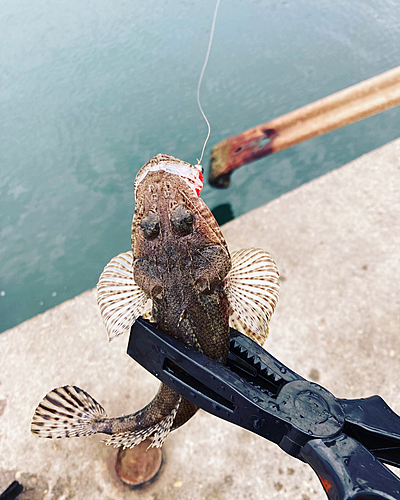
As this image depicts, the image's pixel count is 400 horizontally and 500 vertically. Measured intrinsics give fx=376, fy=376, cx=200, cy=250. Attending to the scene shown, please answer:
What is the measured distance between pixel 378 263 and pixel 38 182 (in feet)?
17.9

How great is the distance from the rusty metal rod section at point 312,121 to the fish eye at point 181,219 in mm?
3510

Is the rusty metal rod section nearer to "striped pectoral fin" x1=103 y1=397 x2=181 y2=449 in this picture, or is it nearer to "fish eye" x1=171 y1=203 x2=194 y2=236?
"fish eye" x1=171 y1=203 x2=194 y2=236

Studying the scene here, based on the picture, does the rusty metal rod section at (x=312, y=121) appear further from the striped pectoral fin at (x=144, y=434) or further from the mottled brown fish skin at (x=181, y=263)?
the striped pectoral fin at (x=144, y=434)

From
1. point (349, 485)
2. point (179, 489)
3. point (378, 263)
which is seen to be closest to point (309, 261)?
point (378, 263)

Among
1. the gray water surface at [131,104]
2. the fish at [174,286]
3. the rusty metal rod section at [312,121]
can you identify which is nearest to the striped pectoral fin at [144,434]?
the fish at [174,286]

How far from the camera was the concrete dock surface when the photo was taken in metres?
2.83

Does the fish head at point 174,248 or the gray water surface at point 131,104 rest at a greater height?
the fish head at point 174,248

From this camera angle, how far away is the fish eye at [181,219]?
6.06ft

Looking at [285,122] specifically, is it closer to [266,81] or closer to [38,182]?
[266,81]

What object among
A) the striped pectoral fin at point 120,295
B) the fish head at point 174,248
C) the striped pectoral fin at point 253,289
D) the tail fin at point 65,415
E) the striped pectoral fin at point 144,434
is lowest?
the tail fin at point 65,415

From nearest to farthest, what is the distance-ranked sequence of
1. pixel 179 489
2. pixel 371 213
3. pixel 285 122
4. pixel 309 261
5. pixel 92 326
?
pixel 179 489
pixel 92 326
pixel 309 261
pixel 371 213
pixel 285 122

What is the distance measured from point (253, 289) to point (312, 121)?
12.0 ft

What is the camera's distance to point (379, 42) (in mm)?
8188

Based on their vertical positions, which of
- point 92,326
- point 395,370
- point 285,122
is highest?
point 285,122
